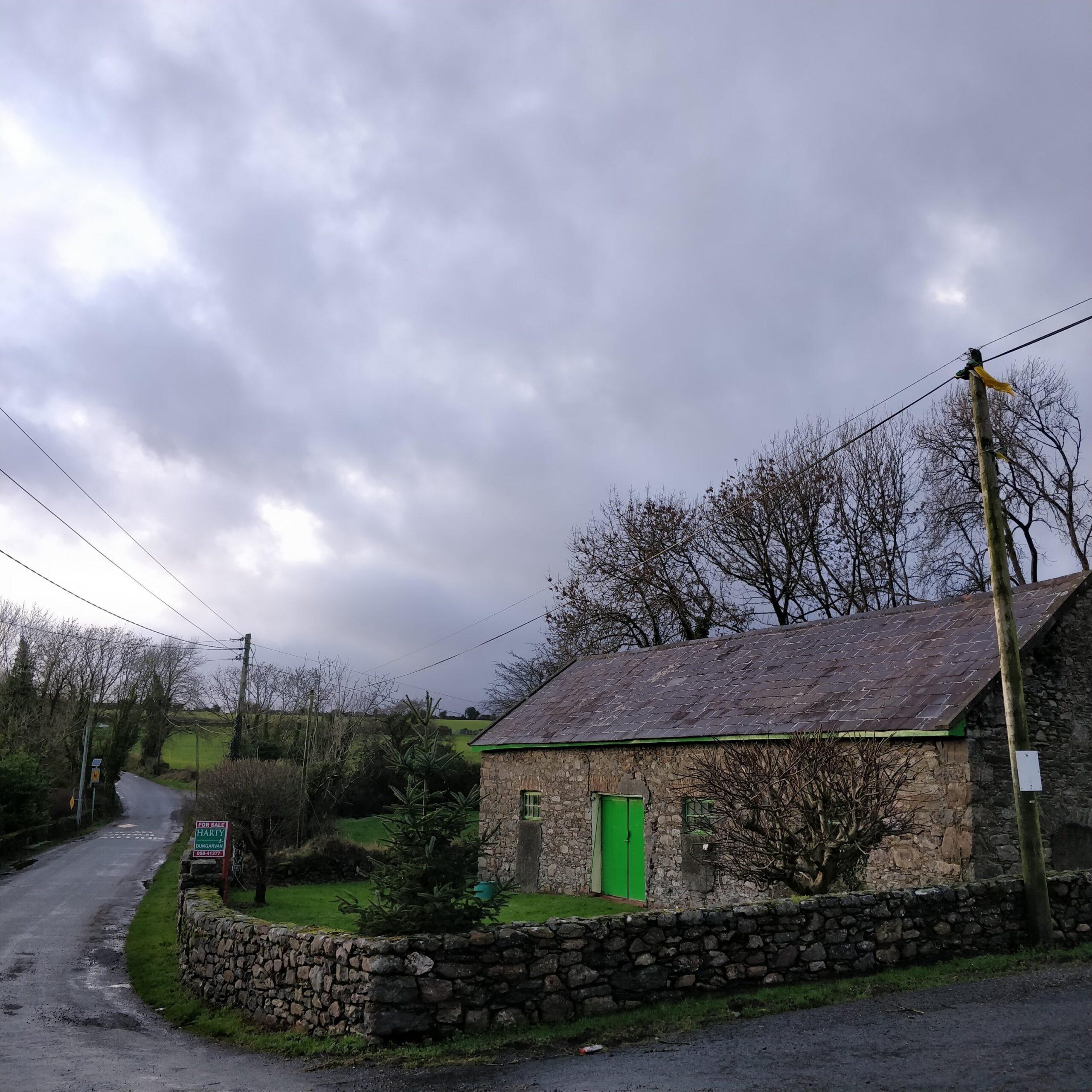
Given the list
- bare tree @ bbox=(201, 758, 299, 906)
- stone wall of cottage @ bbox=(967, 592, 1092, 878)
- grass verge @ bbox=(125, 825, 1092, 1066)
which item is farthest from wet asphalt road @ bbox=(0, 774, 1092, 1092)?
bare tree @ bbox=(201, 758, 299, 906)

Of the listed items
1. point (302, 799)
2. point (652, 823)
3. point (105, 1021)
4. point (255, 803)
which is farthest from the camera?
point (302, 799)

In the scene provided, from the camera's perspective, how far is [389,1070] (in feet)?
24.2

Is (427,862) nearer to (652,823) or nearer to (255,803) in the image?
(652,823)

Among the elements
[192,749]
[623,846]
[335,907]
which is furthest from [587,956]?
[192,749]

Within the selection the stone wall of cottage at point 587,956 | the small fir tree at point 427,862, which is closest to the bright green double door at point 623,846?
the stone wall of cottage at point 587,956

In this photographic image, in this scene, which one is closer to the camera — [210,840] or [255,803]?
[210,840]

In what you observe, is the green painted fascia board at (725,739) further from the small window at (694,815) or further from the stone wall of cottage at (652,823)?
the small window at (694,815)

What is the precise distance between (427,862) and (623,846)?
10.5m

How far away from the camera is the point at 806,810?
37.1 feet

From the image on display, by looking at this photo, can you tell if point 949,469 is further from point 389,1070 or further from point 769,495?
point 389,1070

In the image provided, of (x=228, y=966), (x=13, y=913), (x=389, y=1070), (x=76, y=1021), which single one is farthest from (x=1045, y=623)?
(x=13, y=913)

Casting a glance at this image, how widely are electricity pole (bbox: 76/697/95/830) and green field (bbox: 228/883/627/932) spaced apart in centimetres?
2399

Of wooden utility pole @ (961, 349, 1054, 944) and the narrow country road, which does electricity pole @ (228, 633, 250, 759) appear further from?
wooden utility pole @ (961, 349, 1054, 944)

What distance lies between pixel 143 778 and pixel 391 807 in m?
70.4
